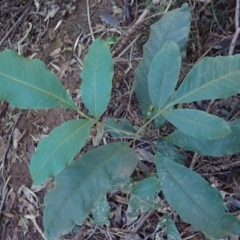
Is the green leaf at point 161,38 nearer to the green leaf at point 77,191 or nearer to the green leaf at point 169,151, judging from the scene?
the green leaf at point 169,151

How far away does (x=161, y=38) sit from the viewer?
1138mm

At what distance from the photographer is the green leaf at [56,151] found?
2.87ft

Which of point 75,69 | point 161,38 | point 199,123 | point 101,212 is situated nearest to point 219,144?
point 199,123

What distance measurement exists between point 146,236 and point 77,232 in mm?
240

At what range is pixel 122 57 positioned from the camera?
1412mm

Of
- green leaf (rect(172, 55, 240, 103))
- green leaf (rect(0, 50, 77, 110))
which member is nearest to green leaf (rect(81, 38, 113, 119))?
green leaf (rect(0, 50, 77, 110))

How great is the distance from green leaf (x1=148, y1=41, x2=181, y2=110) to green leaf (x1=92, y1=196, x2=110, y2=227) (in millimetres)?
417

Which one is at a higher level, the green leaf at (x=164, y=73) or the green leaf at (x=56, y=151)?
the green leaf at (x=164, y=73)

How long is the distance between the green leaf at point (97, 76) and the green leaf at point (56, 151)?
73mm

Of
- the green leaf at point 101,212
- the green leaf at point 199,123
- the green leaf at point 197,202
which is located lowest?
the green leaf at point 101,212

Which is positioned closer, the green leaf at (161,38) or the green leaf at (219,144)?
the green leaf at (219,144)

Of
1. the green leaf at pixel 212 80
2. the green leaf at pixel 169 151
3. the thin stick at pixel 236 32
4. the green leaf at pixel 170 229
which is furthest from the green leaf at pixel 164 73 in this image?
the green leaf at pixel 170 229

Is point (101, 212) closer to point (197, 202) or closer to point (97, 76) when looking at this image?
point (197, 202)

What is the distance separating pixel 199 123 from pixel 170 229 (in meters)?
0.45
